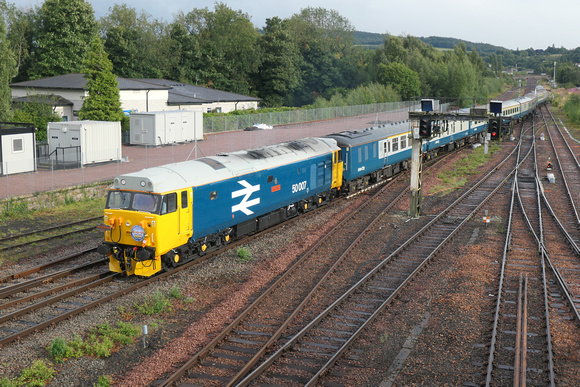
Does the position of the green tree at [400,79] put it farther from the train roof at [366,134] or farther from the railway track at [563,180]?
the train roof at [366,134]

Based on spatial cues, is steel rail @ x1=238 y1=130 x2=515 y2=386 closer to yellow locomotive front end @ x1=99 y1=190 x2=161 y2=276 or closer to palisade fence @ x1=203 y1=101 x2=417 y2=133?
yellow locomotive front end @ x1=99 y1=190 x2=161 y2=276

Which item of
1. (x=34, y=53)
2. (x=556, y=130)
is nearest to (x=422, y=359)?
(x=556, y=130)

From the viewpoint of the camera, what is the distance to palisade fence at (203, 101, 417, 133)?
58.0 meters

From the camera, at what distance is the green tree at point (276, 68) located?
9794 centimetres

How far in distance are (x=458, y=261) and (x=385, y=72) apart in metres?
85.6

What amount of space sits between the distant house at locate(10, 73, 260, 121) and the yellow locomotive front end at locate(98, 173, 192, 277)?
35.8 m

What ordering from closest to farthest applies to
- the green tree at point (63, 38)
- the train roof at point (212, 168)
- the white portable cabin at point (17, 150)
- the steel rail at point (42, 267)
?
1. the train roof at point (212, 168)
2. the steel rail at point (42, 267)
3. the white portable cabin at point (17, 150)
4. the green tree at point (63, 38)

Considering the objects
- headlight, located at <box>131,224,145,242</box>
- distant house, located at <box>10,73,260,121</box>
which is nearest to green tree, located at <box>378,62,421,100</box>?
distant house, located at <box>10,73,260,121</box>

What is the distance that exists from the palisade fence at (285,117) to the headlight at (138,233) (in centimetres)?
3988

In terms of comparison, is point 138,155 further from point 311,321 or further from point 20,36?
point 20,36

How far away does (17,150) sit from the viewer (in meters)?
33.2

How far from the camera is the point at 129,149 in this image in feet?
150

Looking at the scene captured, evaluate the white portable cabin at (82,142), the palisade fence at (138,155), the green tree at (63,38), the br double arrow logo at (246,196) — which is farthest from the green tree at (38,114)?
the green tree at (63,38)

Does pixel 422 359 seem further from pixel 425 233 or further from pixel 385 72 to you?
pixel 385 72
